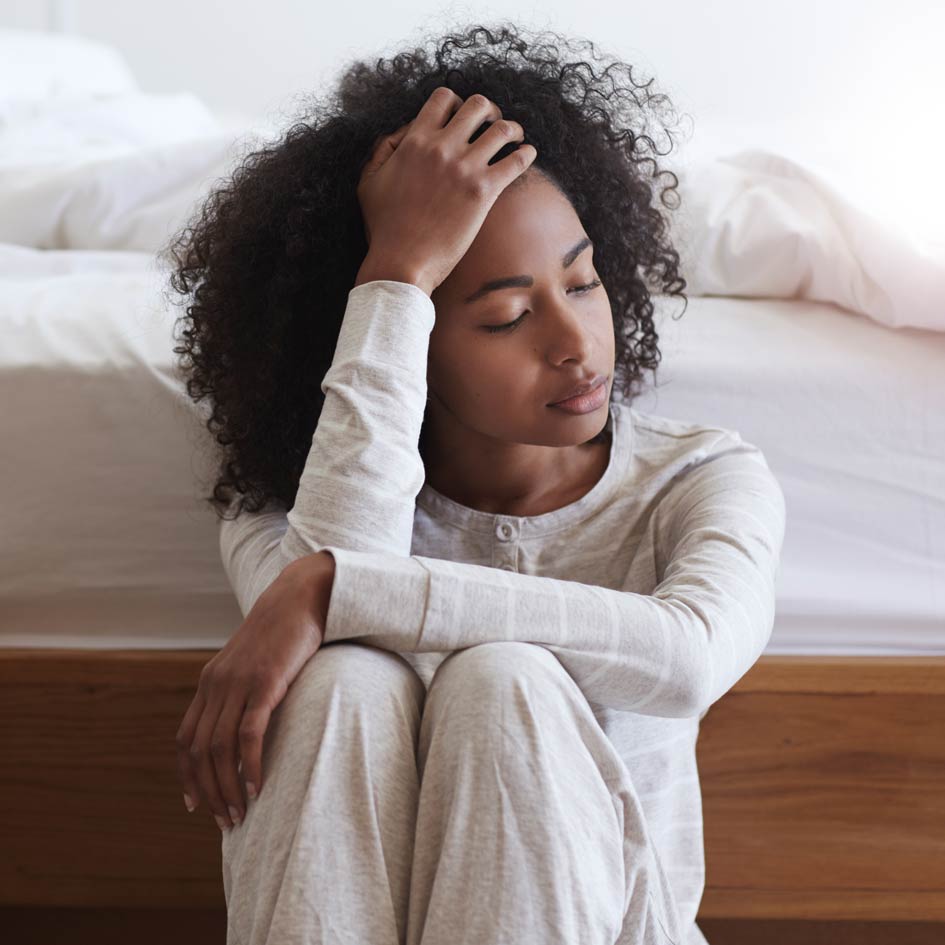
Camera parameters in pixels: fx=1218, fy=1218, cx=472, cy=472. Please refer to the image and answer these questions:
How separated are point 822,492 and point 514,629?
41 centimetres

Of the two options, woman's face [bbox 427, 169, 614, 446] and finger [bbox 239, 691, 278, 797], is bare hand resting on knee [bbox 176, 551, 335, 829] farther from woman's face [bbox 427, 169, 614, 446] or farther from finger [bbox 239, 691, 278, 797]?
woman's face [bbox 427, 169, 614, 446]

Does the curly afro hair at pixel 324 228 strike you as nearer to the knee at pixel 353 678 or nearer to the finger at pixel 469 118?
the finger at pixel 469 118

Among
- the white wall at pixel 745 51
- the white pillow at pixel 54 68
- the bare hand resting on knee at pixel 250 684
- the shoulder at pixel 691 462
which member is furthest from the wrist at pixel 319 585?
the white wall at pixel 745 51

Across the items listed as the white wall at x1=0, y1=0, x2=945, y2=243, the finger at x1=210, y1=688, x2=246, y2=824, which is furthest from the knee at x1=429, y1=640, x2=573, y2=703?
the white wall at x1=0, y1=0, x2=945, y2=243

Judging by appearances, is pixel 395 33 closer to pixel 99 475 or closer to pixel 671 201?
pixel 671 201

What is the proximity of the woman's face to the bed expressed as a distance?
227 millimetres

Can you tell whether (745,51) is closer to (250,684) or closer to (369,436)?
(369,436)

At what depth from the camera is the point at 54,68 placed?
2.31 m

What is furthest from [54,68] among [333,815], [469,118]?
[333,815]

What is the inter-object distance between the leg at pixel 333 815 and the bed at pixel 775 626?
0.35 meters

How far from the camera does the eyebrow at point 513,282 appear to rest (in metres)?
0.86

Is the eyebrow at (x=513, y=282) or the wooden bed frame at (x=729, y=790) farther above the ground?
the eyebrow at (x=513, y=282)

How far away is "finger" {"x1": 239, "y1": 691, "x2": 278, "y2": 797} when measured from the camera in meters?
0.71

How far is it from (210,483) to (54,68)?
1577mm
